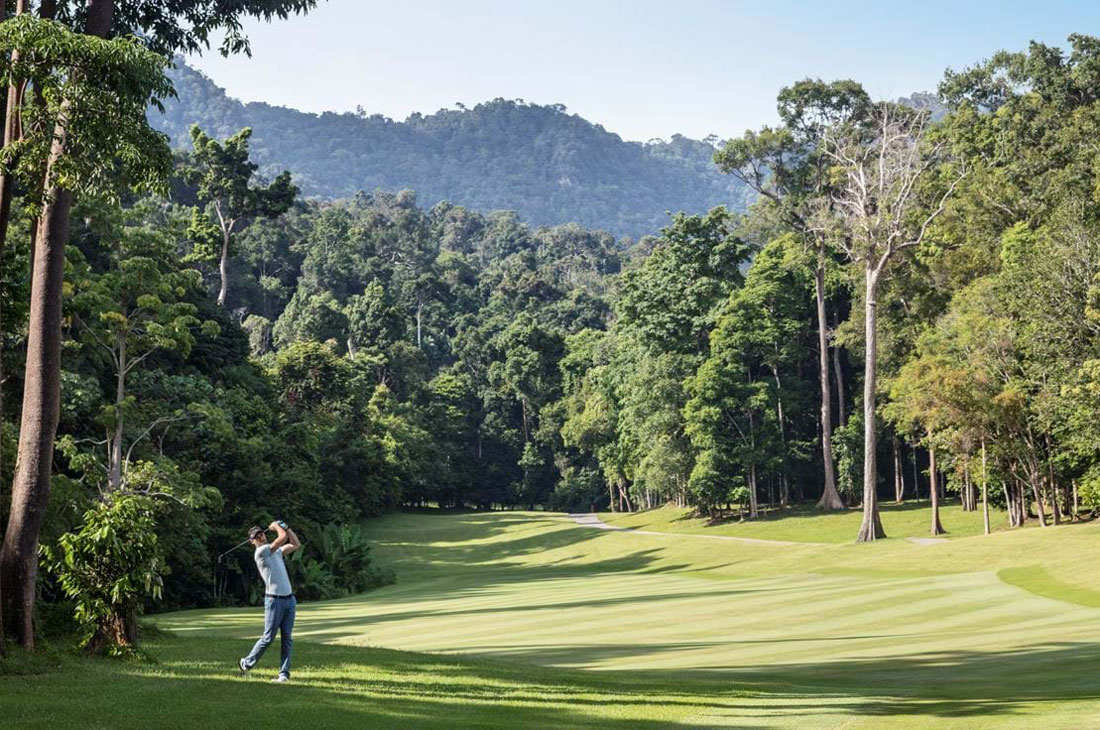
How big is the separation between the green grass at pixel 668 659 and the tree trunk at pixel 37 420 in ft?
4.97

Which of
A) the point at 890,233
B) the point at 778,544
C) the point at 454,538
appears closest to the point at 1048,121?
the point at 890,233

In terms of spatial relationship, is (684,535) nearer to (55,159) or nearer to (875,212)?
(875,212)

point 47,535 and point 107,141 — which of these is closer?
point 107,141

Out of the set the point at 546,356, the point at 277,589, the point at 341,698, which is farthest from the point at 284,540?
the point at 546,356

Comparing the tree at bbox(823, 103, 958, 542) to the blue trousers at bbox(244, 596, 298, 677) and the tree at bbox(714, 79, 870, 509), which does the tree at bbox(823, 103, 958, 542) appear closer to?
the tree at bbox(714, 79, 870, 509)

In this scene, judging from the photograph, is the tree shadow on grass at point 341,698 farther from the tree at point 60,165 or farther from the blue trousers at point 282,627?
the tree at point 60,165

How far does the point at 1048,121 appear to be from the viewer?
61469mm

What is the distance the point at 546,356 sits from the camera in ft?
339

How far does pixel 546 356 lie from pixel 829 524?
45724mm

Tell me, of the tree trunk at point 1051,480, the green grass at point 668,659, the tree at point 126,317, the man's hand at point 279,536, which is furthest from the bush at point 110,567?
the tree trunk at point 1051,480

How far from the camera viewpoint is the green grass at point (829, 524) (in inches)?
2223

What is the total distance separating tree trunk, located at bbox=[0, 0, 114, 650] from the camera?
14992 mm

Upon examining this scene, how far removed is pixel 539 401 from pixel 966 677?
89.1 metres

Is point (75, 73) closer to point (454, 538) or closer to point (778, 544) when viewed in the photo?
point (778, 544)
